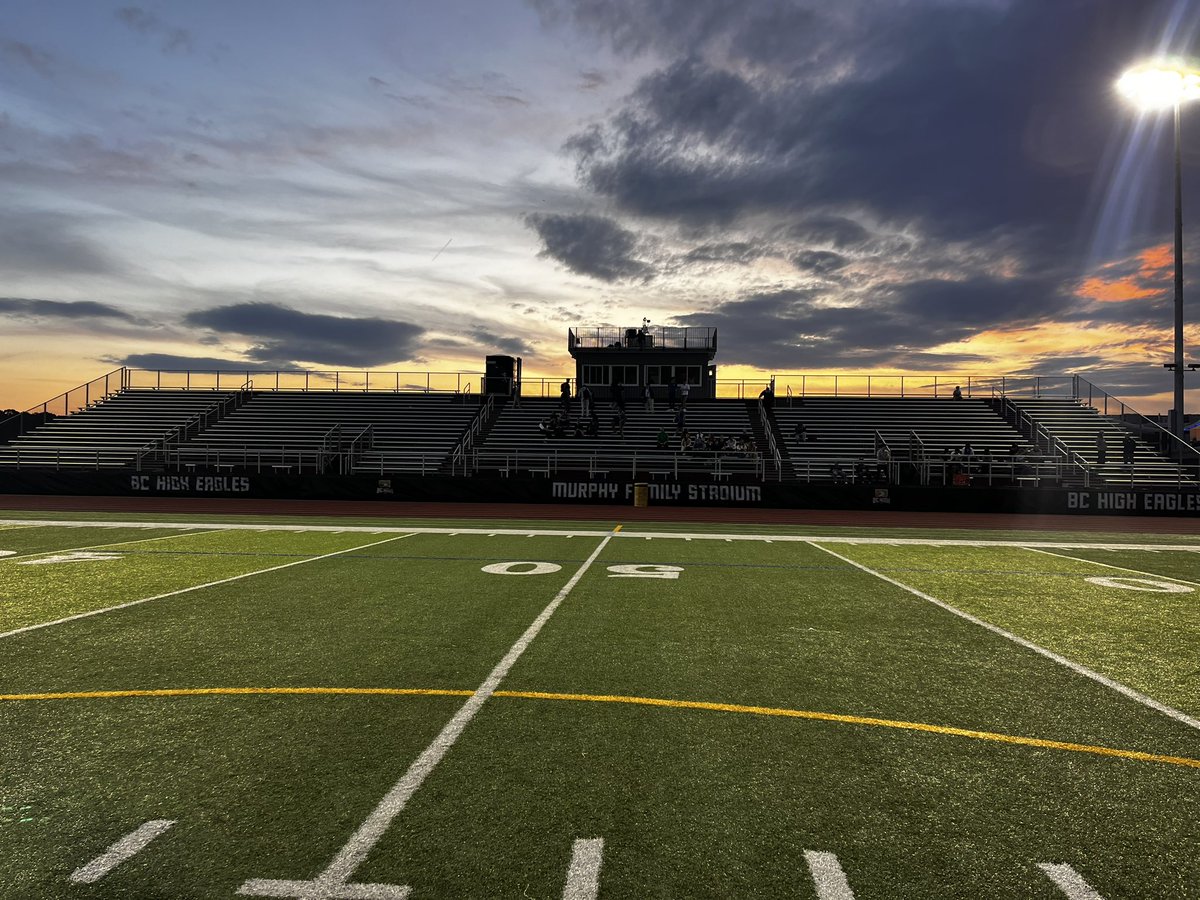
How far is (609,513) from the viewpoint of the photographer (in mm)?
21625

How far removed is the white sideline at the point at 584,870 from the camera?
2.68 metres

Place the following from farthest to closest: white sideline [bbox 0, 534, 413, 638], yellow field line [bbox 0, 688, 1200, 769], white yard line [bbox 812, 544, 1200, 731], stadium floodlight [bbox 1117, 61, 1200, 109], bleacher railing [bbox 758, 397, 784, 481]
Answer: bleacher railing [bbox 758, 397, 784, 481]
stadium floodlight [bbox 1117, 61, 1200, 109]
white sideline [bbox 0, 534, 413, 638]
white yard line [bbox 812, 544, 1200, 731]
yellow field line [bbox 0, 688, 1200, 769]

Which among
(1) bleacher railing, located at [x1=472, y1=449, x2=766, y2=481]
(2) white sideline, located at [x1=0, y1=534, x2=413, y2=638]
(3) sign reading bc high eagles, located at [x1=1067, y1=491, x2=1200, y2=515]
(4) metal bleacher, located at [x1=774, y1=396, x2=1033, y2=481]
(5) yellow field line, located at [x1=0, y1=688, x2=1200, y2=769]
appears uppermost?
(4) metal bleacher, located at [x1=774, y1=396, x2=1033, y2=481]

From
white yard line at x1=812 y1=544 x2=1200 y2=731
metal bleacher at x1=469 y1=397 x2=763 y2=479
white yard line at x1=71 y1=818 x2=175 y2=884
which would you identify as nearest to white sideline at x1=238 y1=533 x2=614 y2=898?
white yard line at x1=71 y1=818 x2=175 y2=884

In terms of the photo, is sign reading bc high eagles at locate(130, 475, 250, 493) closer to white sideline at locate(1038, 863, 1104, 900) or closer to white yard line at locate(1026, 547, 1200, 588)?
white yard line at locate(1026, 547, 1200, 588)

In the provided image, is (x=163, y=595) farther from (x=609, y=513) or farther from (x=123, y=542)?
(x=609, y=513)

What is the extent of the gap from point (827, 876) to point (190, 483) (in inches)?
1110

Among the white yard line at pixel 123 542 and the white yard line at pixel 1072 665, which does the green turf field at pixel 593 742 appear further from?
the white yard line at pixel 123 542

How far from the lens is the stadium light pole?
20.9 metres

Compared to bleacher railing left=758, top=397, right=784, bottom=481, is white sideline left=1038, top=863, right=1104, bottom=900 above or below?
below

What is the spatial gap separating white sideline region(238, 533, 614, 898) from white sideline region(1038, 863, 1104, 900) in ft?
8.87

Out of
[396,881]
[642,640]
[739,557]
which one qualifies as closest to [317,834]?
[396,881]

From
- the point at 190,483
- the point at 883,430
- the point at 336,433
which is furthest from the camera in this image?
the point at 336,433

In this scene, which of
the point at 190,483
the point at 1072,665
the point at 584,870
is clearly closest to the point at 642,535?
the point at 1072,665
